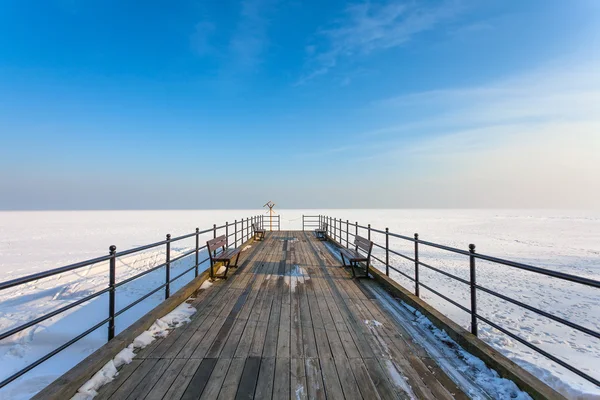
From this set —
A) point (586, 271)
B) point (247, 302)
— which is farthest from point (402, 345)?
point (586, 271)

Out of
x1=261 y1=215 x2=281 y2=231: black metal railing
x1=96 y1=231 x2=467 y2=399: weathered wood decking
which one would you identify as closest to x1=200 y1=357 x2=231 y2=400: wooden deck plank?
x1=96 y1=231 x2=467 y2=399: weathered wood decking

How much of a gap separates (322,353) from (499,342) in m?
3.91

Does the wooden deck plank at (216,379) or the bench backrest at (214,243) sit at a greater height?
the bench backrest at (214,243)

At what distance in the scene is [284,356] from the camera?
263 cm

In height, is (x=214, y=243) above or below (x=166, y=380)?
above

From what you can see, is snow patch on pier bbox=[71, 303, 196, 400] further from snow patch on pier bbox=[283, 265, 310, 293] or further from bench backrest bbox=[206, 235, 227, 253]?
snow patch on pier bbox=[283, 265, 310, 293]

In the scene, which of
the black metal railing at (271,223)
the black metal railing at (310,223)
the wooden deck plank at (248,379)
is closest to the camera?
the wooden deck plank at (248,379)

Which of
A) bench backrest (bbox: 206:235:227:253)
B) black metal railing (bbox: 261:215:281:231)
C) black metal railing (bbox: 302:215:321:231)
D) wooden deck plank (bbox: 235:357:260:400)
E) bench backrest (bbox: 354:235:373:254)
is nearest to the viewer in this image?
wooden deck plank (bbox: 235:357:260:400)

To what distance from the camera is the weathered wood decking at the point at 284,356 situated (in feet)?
7.04

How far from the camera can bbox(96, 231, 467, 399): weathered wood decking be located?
2.15 meters

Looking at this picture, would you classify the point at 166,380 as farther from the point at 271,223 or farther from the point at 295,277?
the point at 271,223

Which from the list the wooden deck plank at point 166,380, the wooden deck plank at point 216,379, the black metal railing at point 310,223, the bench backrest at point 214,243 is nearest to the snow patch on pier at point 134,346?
the wooden deck plank at point 166,380

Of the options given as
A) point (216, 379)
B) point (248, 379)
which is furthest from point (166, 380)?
point (248, 379)

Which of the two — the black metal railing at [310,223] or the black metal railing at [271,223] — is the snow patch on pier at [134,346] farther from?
the black metal railing at [310,223]
